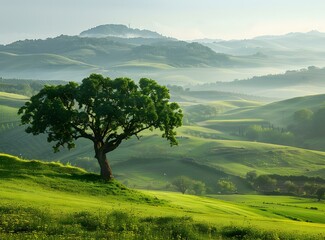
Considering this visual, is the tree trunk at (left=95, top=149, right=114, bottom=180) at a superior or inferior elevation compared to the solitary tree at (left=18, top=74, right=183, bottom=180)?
inferior

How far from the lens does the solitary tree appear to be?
207 feet

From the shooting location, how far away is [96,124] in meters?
65.4

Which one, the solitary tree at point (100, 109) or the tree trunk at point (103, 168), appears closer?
the solitary tree at point (100, 109)

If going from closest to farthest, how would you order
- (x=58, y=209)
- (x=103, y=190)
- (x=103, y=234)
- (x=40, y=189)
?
(x=103, y=234), (x=58, y=209), (x=40, y=189), (x=103, y=190)

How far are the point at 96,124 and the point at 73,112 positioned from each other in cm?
420

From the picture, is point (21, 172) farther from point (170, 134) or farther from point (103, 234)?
point (103, 234)

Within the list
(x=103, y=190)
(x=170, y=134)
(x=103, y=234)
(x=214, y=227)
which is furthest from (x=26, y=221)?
(x=170, y=134)

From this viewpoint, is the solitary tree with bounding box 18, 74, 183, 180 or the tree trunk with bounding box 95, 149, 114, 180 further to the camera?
the tree trunk with bounding box 95, 149, 114, 180

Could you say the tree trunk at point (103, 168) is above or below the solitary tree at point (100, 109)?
below

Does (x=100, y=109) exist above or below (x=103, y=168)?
above

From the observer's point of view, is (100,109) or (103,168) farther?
(103,168)

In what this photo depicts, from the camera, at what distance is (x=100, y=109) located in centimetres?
6319

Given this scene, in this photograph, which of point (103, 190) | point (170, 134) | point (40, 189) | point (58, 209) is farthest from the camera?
A: point (170, 134)

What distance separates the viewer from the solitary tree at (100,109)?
63.1 meters
